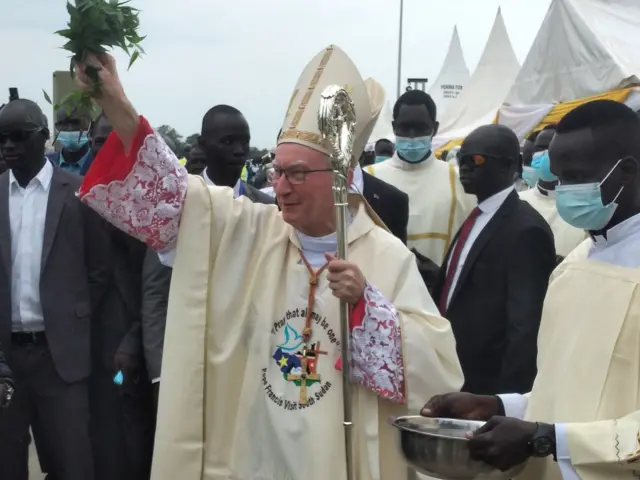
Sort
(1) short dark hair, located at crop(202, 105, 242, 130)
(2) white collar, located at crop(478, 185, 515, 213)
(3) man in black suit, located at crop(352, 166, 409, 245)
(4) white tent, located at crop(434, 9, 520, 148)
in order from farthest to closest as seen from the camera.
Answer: (4) white tent, located at crop(434, 9, 520, 148) → (3) man in black suit, located at crop(352, 166, 409, 245) → (1) short dark hair, located at crop(202, 105, 242, 130) → (2) white collar, located at crop(478, 185, 515, 213)

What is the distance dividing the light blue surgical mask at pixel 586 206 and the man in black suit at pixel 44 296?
3.08 m

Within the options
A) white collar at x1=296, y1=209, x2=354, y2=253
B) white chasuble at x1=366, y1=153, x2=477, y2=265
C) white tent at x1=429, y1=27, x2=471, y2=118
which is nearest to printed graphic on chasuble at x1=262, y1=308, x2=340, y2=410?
white collar at x1=296, y1=209, x2=354, y2=253

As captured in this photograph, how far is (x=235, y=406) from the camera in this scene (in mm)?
3504

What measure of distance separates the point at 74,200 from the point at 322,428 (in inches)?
97.8

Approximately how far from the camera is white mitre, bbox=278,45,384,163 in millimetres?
3557

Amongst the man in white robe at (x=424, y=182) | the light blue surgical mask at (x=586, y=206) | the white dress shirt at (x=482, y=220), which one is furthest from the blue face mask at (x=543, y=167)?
the light blue surgical mask at (x=586, y=206)

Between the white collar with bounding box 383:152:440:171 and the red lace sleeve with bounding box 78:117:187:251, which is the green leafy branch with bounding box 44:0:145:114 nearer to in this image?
the red lace sleeve with bounding box 78:117:187:251

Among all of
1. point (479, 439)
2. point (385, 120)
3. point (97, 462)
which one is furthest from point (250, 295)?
point (385, 120)

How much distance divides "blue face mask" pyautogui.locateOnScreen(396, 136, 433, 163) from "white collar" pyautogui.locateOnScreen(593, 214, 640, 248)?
151 inches

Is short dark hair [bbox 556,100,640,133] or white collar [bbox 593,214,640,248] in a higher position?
short dark hair [bbox 556,100,640,133]

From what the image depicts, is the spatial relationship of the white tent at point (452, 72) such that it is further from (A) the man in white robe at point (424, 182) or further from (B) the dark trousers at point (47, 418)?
(B) the dark trousers at point (47, 418)

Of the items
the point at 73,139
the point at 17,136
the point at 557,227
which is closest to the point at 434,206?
the point at 557,227

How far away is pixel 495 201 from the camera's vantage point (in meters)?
5.07

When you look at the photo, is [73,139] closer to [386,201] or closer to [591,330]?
[386,201]
